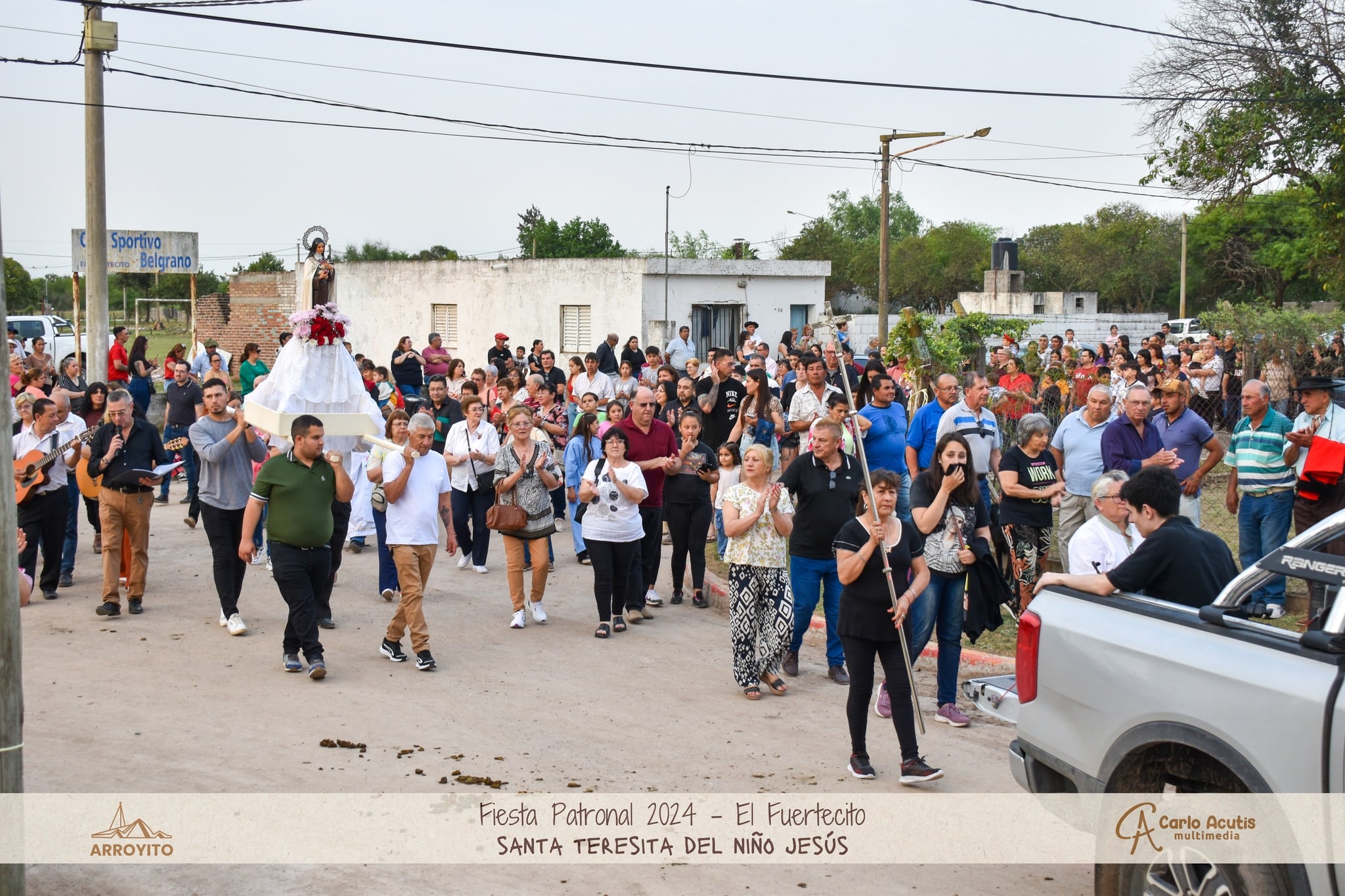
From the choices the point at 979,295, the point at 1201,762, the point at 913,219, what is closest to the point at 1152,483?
the point at 1201,762

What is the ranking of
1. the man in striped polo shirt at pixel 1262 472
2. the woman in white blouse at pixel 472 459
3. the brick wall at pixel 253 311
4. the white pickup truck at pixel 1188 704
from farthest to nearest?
the brick wall at pixel 253 311
the woman in white blouse at pixel 472 459
the man in striped polo shirt at pixel 1262 472
the white pickup truck at pixel 1188 704

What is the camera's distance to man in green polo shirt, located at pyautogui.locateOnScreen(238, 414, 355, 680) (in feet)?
28.2

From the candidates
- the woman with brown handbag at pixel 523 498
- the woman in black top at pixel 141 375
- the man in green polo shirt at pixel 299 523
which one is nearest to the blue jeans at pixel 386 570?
the woman with brown handbag at pixel 523 498

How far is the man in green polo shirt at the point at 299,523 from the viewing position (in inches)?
338

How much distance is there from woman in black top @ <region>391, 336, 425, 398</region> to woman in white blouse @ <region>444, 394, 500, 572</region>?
8.50 m

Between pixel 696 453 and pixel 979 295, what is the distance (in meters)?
43.1

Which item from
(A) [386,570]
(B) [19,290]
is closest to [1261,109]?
(A) [386,570]

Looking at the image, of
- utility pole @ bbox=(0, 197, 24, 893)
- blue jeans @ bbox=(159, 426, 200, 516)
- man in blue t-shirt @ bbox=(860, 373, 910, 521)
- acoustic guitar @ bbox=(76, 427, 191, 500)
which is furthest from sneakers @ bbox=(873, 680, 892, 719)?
blue jeans @ bbox=(159, 426, 200, 516)

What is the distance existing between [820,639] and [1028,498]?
212 cm

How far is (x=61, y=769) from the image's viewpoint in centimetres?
684

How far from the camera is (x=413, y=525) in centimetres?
928

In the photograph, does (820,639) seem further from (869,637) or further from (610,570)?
(869,637)

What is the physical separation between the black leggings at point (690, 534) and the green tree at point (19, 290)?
2165 inches

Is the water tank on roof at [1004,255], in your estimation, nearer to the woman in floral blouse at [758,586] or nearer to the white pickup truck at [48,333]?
the white pickup truck at [48,333]
